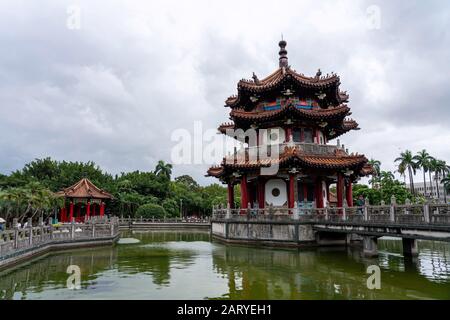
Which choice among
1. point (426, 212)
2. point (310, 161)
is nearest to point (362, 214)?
point (426, 212)

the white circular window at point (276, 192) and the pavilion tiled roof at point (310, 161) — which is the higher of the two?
the pavilion tiled roof at point (310, 161)

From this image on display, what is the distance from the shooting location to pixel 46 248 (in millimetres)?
20109

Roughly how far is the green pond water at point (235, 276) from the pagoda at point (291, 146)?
16.6 feet

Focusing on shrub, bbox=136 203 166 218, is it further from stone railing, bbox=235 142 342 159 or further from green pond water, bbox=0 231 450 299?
green pond water, bbox=0 231 450 299

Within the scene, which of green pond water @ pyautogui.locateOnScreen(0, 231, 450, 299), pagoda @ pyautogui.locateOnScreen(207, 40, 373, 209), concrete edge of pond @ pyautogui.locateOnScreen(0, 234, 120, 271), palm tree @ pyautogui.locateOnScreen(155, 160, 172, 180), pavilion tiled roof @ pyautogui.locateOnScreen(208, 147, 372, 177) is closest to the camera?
green pond water @ pyautogui.locateOnScreen(0, 231, 450, 299)

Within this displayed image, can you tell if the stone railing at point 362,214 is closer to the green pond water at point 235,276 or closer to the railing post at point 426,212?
the railing post at point 426,212

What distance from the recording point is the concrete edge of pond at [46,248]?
14.7 m

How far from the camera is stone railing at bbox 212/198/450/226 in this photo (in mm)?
12594

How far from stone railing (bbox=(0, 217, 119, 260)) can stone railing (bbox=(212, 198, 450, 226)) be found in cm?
882

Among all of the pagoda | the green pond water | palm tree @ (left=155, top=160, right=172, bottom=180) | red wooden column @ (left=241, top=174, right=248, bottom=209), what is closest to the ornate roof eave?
the pagoda

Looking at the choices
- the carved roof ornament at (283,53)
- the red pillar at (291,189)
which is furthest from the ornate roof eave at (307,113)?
the carved roof ornament at (283,53)

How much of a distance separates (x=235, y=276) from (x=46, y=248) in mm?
12889

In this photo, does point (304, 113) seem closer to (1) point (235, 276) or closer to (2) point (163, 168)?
(1) point (235, 276)

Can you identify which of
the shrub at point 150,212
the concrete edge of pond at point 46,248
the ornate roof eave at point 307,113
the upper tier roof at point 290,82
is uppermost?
the upper tier roof at point 290,82
